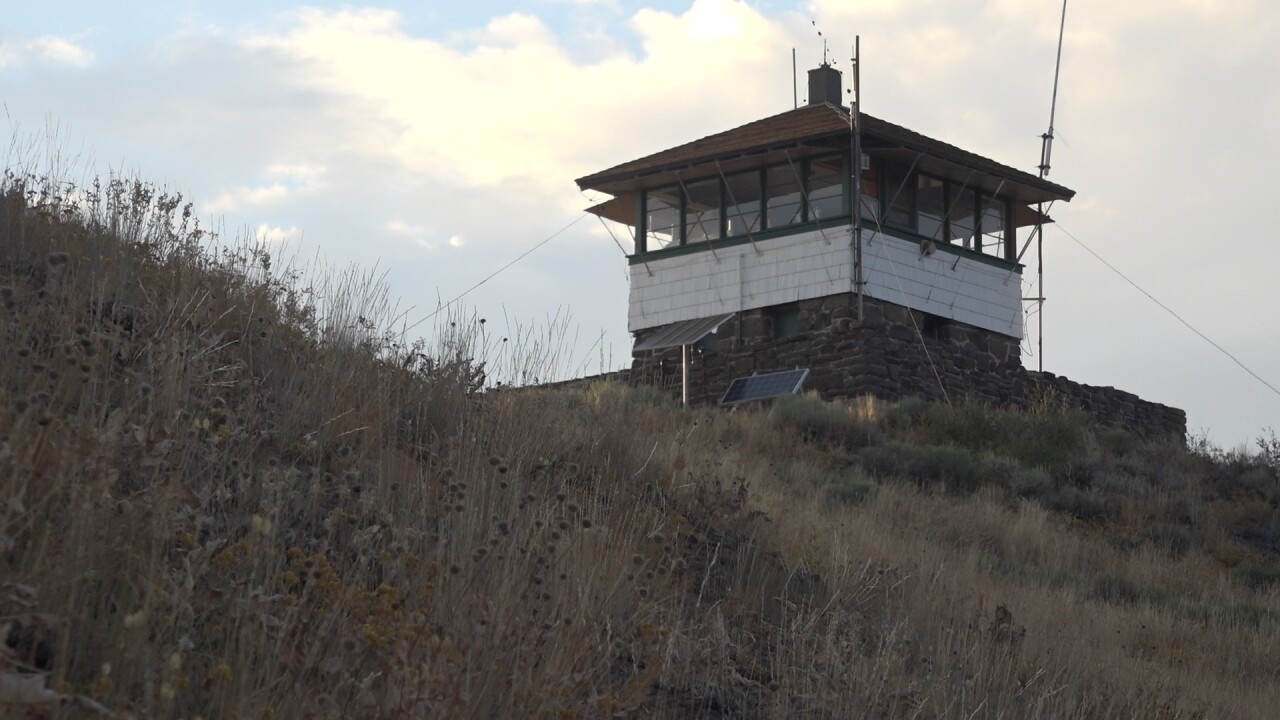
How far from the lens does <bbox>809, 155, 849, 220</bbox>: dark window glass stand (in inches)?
1001

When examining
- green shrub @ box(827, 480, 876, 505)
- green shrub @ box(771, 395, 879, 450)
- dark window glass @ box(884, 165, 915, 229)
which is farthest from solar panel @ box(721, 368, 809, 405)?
green shrub @ box(827, 480, 876, 505)

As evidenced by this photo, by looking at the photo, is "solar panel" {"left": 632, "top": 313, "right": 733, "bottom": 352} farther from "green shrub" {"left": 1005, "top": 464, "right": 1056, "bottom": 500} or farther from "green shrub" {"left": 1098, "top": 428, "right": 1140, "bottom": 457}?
"green shrub" {"left": 1005, "top": 464, "right": 1056, "bottom": 500}

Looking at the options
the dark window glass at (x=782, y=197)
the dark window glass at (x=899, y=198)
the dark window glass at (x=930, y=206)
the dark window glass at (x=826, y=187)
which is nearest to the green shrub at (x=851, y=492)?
the dark window glass at (x=826, y=187)

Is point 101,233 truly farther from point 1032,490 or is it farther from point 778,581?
point 1032,490

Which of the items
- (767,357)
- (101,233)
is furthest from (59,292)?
(767,357)

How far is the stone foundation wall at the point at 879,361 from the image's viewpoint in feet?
79.7

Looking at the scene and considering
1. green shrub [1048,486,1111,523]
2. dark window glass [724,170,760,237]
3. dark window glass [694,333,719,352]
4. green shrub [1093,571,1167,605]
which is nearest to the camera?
green shrub [1093,571,1167,605]

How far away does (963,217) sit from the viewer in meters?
27.8

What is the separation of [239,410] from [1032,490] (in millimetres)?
13614

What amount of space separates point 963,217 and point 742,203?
4.22 metres

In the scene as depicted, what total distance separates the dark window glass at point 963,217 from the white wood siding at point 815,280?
540mm

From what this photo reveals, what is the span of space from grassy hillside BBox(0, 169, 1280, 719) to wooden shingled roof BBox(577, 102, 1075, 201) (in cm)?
1158

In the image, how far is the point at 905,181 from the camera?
84.4 ft

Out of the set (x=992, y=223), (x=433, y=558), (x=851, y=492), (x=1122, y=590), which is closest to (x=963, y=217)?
(x=992, y=223)
